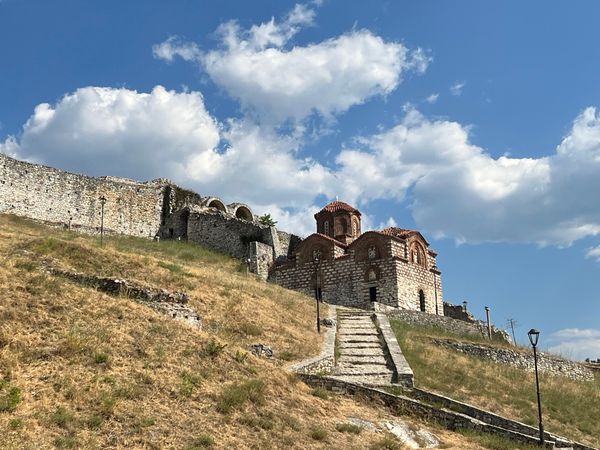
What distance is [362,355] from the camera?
1903 cm

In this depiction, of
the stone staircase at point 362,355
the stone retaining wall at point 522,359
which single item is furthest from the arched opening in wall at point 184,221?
the stone retaining wall at point 522,359

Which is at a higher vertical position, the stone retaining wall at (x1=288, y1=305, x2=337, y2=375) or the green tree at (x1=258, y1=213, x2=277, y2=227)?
the green tree at (x1=258, y1=213, x2=277, y2=227)

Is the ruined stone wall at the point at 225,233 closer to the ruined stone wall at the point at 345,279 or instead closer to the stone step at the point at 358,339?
the ruined stone wall at the point at 345,279

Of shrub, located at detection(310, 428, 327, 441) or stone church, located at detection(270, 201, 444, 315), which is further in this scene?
stone church, located at detection(270, 201, 444, 315)

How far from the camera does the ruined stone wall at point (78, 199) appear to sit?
34.8m

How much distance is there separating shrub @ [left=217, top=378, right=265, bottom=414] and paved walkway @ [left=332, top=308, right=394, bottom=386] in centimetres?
396

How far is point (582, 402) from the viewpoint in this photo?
65.2ft

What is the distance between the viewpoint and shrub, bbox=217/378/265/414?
10633 mm

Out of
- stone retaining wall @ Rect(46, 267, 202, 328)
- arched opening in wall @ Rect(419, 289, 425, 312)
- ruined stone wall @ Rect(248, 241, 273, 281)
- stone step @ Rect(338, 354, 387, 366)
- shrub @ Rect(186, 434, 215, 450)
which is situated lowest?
shrub @ Rect(186, 434, 215, 450)

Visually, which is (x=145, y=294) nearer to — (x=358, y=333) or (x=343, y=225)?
(x=358, y=333)

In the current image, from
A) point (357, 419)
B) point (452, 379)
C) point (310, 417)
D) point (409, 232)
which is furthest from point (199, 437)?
point (409, 232)

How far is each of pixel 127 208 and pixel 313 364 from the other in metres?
28.1

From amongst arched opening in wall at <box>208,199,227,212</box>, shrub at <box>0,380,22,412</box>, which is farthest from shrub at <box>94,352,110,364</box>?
arched opening in wall at <box>208,199,227,212</box>

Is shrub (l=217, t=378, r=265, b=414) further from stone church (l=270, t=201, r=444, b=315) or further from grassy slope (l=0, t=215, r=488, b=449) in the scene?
stone church (l=270, t=201, r=444, b=315)
